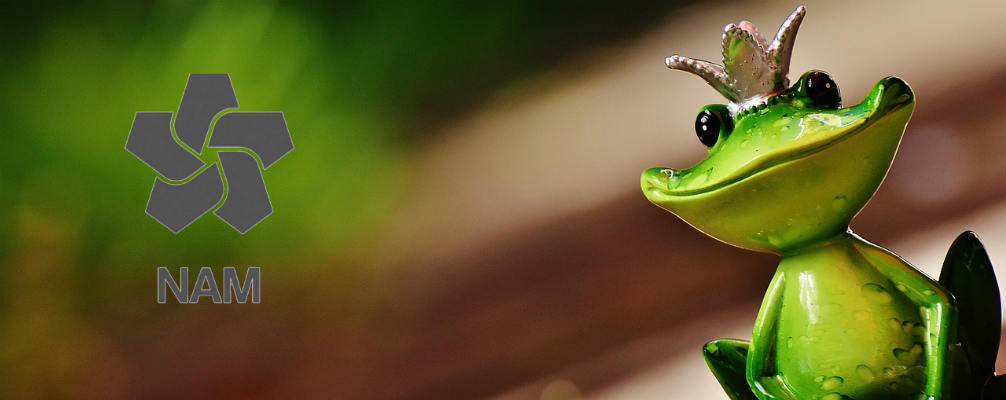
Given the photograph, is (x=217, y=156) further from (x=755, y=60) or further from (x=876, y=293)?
(x=876, y=293)

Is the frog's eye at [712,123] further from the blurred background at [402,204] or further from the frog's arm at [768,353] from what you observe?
the blurred background at [402,204]

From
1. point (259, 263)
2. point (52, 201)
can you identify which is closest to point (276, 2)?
point (259, 263)

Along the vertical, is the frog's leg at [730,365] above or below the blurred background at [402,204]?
below

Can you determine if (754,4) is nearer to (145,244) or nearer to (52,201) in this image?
(145,244)

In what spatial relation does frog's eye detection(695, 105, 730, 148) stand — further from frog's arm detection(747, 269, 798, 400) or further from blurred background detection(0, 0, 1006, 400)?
blurred background detection(0, 0, 1006, 400)

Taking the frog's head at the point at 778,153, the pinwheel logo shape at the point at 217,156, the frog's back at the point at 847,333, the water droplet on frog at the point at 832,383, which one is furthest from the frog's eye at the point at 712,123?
A: the pinwheel logo shape at the point at 217,156

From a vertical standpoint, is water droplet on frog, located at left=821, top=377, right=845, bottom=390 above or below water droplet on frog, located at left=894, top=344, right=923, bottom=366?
below

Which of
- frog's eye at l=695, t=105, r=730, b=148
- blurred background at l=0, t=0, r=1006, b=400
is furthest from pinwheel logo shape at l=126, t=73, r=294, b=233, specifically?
frog's eye at l=695, t=105, r=730, b=148
